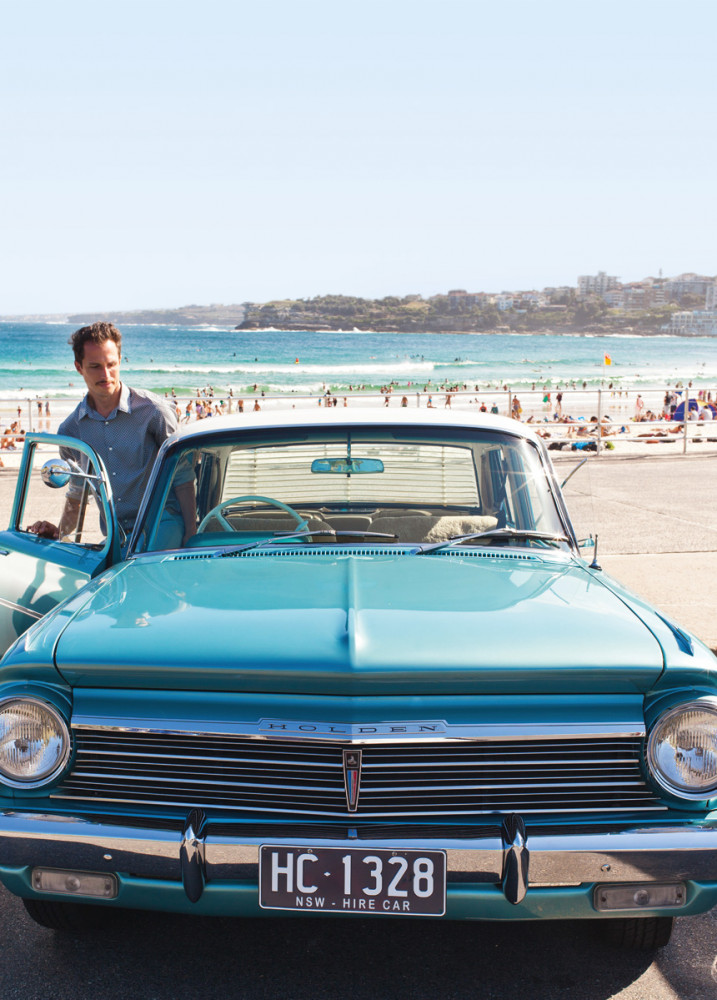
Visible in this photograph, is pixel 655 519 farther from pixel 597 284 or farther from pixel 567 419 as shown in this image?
pixel 597 284

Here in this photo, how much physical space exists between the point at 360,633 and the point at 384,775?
14.3 inches

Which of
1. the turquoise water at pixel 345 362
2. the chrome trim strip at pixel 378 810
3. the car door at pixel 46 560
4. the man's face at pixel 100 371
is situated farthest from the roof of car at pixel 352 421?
the turquoise water at pixel 345 362

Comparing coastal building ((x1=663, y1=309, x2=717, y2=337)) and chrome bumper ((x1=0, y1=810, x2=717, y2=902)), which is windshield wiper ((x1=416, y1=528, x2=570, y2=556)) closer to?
chrome bumper ((x1=0, y1=810, x2=717, y2=902))

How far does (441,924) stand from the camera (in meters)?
3.02

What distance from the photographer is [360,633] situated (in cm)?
248

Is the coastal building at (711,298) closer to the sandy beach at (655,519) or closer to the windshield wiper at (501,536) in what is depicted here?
Result: the sandy beach at (655,519)

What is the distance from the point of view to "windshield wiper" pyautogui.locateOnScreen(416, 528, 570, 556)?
3.37 meters

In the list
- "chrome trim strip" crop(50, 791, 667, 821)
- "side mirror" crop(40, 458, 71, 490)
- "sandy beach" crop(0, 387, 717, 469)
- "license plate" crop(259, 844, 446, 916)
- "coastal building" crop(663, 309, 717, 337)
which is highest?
"coastal building" crop(663, 309, 717, 337)

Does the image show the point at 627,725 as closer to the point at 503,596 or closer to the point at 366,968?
the point at 503,596

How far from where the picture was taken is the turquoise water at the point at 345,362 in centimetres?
5847

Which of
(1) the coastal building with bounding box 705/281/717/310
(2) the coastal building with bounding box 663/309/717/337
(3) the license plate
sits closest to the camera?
(3) the license plate

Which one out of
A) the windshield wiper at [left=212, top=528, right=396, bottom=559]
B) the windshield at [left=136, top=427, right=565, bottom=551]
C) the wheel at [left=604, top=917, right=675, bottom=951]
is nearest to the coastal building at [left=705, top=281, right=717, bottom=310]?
the windshield at [left=136, top=427, right=565, bottom=551]

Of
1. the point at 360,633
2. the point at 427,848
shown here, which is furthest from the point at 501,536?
the point at 427,848

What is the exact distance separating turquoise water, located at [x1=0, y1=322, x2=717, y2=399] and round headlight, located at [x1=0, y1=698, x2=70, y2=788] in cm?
3783
